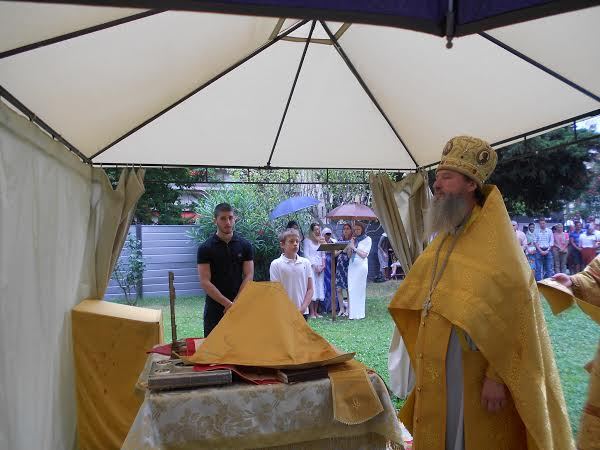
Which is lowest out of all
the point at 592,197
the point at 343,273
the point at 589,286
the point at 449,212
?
A: the point at 343,273

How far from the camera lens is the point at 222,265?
3934 mm

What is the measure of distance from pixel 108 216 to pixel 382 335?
4991 mm

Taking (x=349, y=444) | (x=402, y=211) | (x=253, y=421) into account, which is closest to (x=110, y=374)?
(x=253, y=421)

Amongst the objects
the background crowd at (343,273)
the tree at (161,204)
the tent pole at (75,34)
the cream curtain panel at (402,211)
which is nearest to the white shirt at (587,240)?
the background crowd at (343,273)

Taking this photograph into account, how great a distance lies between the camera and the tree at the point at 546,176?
40.3 feet

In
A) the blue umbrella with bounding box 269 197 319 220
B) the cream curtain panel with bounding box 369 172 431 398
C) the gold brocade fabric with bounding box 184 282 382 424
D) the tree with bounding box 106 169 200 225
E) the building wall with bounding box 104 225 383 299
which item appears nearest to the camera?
the gold brocade fabric with bounding box 184 282 382 424

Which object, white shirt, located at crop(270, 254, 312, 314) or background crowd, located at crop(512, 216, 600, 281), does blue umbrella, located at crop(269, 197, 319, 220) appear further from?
white shirt, located at crop(270, 254, 312, 314)

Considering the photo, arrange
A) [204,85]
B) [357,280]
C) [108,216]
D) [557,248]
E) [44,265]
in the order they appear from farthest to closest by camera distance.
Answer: [557,248], [357,280], [108,216], [204,85], [44,265]

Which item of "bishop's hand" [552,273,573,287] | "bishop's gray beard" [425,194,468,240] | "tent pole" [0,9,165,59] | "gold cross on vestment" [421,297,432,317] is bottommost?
"gold cross on vestment" [421,297,432,317]

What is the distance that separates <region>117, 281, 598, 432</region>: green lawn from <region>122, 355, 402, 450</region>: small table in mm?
2748

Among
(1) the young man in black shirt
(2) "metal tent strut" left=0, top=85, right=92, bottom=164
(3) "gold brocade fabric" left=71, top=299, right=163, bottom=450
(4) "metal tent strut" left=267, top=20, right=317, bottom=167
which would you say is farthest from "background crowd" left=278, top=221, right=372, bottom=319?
(2) "metal tent strut" left=0, top=85, right=92, bottom=164

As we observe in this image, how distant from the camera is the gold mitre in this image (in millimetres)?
2145

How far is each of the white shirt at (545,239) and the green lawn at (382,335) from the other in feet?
6.23

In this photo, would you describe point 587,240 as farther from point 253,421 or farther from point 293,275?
point 253,421
